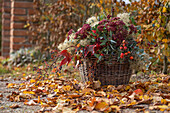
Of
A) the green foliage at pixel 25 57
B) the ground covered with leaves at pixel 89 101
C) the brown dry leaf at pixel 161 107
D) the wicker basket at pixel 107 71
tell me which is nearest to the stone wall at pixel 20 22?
the green foliage at pixel 25 57

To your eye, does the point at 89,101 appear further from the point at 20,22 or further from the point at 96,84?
the point at 20,22

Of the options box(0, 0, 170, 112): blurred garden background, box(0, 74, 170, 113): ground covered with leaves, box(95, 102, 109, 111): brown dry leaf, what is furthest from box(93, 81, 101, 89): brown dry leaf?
box(95, 102, 109, 111): brown dry leaf

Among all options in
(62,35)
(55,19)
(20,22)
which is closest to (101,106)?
(62,35)

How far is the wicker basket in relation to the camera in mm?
2481

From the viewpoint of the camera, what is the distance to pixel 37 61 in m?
5.16

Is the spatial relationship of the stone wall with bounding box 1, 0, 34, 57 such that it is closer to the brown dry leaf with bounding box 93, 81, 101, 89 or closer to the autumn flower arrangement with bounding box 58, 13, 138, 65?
the autumn flower arrangement with bounding box 58, 13, 138, 65

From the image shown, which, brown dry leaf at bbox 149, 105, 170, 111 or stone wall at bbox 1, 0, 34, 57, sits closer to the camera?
brown dry leaf at bbox 149, 105, 170, 111

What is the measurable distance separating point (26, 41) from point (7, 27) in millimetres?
1292

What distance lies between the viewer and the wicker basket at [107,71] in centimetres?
248

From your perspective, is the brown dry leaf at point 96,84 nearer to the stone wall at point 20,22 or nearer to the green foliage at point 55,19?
the green foliage at point 55,19

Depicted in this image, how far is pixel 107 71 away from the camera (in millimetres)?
2525

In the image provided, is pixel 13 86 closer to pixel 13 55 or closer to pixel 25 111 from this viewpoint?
pixel 25 111

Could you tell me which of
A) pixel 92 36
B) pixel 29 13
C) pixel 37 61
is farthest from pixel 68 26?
pixel 92 36

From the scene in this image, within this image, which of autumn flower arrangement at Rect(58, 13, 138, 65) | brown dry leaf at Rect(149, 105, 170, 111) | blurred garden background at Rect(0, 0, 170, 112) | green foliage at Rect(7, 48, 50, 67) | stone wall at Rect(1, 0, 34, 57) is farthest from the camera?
stone wall at Rect(1, 0, 34, 57)
